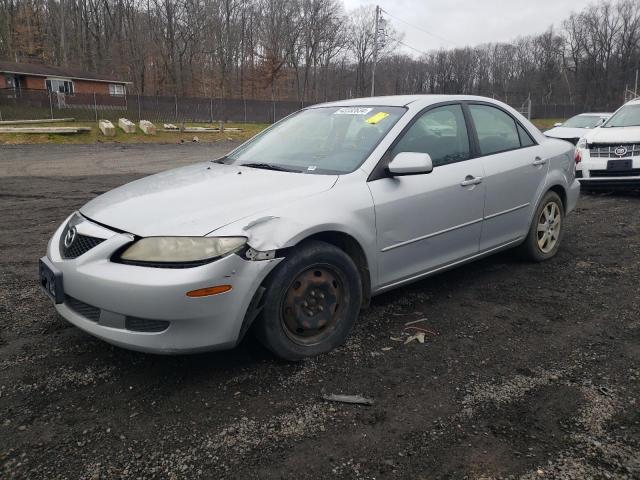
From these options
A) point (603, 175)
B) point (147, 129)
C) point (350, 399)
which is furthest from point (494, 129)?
point (147, 129)

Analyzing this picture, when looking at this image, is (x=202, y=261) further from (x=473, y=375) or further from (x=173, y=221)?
(x=473, y=375)

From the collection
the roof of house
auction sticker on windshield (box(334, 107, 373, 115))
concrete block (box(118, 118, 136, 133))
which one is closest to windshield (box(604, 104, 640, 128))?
auction sticker on windshield (box(334, 107, 373, 115))

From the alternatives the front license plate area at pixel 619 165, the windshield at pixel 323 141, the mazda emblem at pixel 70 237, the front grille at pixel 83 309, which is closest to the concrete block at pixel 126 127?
the front license plate area at pixel 619 165

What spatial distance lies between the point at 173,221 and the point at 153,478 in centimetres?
132

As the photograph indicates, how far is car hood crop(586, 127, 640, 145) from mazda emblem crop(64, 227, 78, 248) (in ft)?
29.1

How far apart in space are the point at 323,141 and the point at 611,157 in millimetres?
7150

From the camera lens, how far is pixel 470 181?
4074 mm

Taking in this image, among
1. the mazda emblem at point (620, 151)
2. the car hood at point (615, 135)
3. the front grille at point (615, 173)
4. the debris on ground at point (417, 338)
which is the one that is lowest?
the debris on ground at point (417, 338)

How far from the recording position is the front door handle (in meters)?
4.03

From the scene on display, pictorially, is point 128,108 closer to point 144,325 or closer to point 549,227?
point 549,227

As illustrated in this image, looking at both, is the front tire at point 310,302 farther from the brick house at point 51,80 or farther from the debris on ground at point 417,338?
the brick house at point 51,80

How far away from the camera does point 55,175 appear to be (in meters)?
12.0

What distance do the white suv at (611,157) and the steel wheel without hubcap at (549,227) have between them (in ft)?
14.9

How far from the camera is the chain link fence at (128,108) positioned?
28.7 m
